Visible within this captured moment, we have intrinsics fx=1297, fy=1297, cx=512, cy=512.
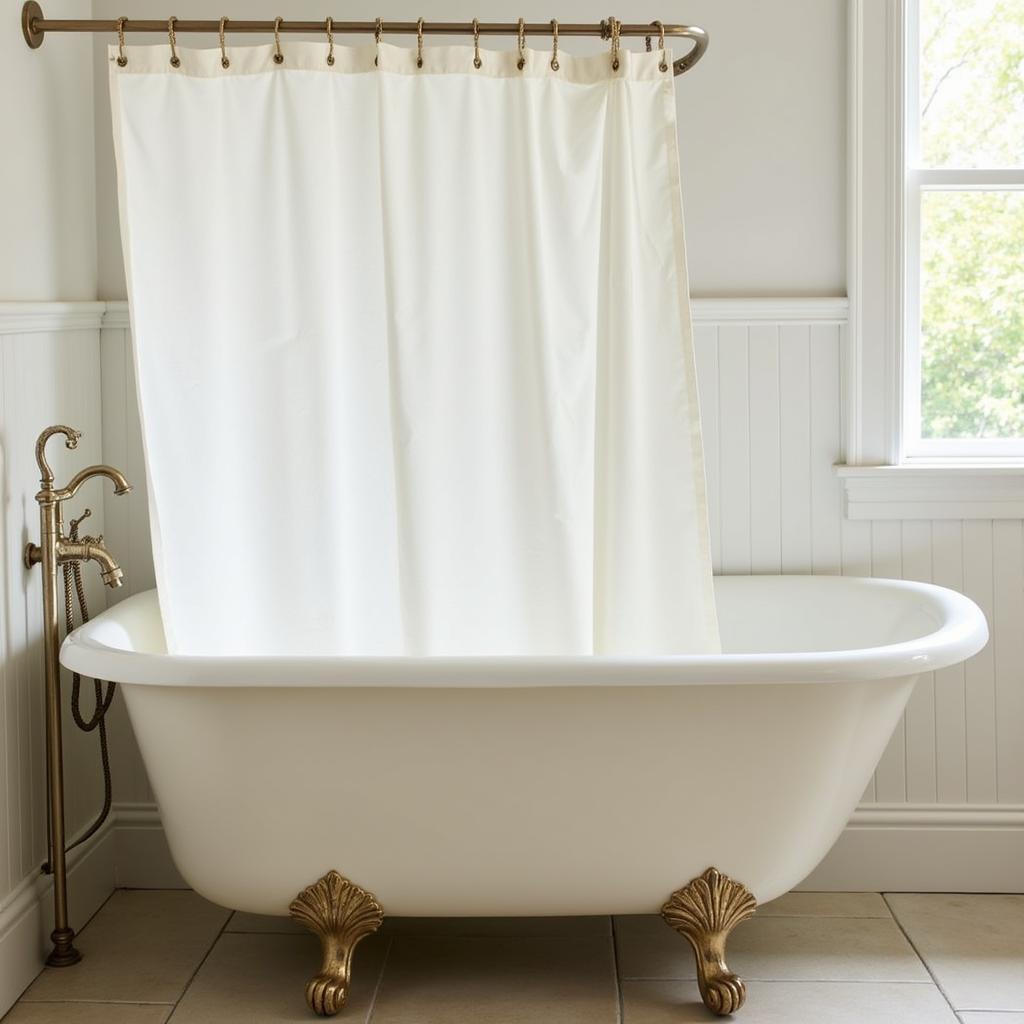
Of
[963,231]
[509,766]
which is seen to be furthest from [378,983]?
[963,231]

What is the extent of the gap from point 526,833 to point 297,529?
70 cm

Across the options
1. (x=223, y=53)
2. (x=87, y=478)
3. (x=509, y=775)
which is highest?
(x=223, y=53)

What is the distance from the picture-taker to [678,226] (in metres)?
2.34

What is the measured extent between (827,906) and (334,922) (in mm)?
1066

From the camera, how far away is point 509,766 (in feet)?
6.86

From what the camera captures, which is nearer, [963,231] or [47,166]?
[47,166]

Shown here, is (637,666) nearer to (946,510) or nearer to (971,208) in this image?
(946,510)

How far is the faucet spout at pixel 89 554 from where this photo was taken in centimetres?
234

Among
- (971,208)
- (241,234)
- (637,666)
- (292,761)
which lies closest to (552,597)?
(637,666)

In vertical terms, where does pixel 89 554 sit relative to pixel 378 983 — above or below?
above

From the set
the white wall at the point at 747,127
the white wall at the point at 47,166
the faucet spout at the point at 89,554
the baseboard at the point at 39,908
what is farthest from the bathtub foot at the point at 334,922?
the white wall at the point at 747,127

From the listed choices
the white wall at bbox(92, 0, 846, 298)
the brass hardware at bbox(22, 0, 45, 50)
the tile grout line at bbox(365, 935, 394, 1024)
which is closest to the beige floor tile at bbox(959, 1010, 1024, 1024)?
the tile grout line at bbox(365, 935, 394, 1024)

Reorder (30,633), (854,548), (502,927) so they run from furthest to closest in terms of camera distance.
Result: (854,548)
(502,927)
(30,633)

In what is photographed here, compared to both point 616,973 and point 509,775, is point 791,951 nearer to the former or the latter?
point 616,973
